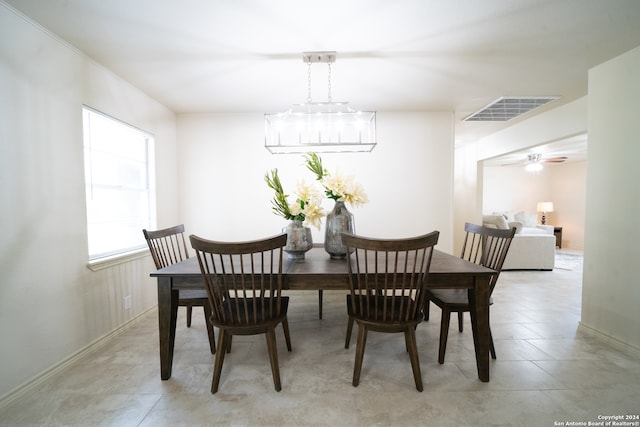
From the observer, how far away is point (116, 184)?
263 cm

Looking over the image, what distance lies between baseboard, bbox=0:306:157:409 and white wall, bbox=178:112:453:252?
1485 mm

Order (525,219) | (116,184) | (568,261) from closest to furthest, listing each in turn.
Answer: (116,184), (568,261), (525,219)

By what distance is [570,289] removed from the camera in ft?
12.2

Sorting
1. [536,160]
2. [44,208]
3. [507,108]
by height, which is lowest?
[44,208]

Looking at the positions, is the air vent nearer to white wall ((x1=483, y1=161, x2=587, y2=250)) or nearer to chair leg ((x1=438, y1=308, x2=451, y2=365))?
chair leg ((x1=438, y1=308, x2=451, y2=365))

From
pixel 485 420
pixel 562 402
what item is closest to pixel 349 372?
pixel 485 420

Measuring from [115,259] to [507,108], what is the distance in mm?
4618

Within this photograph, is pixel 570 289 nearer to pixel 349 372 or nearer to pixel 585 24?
pixel 585 24

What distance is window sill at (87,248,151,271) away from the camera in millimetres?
2218

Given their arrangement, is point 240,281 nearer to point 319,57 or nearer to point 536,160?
point 319,57

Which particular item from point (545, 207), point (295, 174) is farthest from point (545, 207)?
point (295, 174)

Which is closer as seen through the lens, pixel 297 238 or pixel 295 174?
pixel 297 238

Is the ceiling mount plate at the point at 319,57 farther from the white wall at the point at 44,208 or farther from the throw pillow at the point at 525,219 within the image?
the throw pillow at the point at 525,219

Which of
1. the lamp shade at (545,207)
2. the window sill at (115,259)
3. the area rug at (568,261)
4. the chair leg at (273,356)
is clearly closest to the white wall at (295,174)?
the window sill at (115,259)
